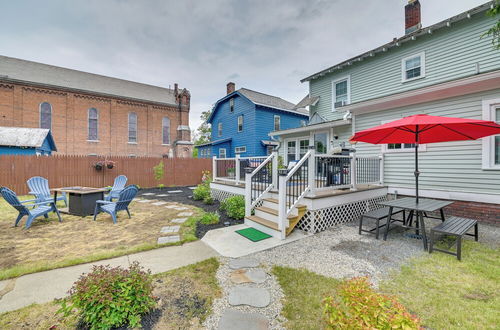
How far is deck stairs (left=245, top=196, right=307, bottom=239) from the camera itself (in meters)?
4.48

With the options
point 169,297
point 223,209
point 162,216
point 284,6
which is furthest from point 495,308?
point 284,6

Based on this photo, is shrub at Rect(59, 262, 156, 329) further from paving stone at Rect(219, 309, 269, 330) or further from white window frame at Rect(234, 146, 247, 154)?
white window frame at Rect(234, 146, 247, 154)

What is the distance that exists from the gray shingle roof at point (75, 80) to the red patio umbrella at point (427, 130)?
86.8 feet

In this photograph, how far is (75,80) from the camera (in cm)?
2217

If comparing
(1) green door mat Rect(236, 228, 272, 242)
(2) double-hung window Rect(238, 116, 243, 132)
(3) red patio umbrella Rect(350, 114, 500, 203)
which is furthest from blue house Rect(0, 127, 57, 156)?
(3) red patio umbrella Rect(350, 114, 500, 203)

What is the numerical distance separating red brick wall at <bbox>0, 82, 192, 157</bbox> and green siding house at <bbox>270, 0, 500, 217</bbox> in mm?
20104

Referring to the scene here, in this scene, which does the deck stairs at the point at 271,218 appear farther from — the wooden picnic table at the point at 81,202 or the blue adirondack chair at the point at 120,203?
the wooden picnic table at the point at 81,202

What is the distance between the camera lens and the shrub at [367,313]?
113 centimetres

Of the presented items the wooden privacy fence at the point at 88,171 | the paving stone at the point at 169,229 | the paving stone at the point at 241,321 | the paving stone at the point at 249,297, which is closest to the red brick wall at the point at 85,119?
the wooden privacy fence at the point at 88,171

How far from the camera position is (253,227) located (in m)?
5.00

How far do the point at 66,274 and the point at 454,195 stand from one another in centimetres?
886

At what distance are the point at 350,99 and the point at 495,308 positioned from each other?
9136mm

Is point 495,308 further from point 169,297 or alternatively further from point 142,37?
point 142,37

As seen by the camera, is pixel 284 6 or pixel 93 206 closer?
pixel 93 206
